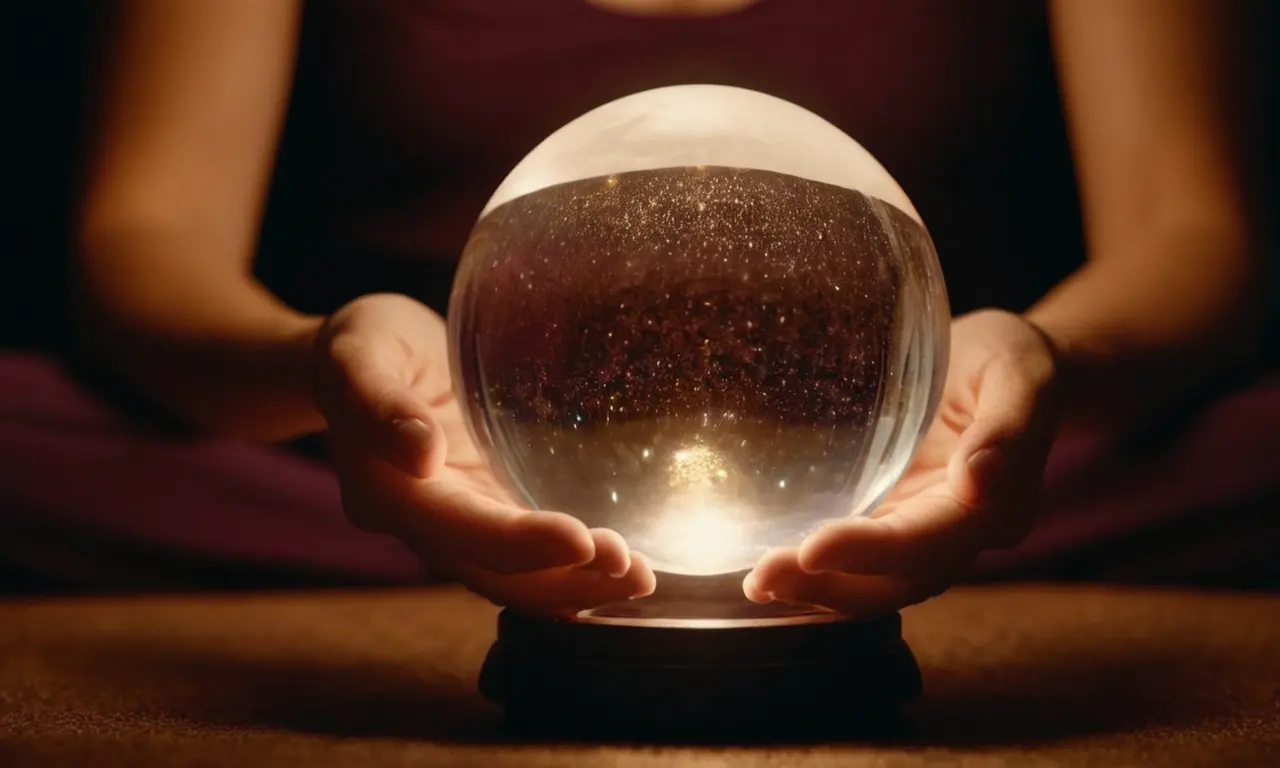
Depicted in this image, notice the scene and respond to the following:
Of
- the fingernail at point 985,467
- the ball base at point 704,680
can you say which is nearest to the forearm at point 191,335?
the ball base at point 704,680

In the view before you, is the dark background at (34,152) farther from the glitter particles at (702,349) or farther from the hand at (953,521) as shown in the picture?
the hand at (953,521)

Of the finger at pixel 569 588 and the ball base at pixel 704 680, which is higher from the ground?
the finger at pixel 569 588

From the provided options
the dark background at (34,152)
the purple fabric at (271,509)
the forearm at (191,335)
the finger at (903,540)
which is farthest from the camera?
the dark background at (34,152)

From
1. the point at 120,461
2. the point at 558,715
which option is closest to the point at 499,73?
the point at 120,461

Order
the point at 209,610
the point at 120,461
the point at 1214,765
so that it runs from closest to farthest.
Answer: the point at 1214,765
the point at 209,610
the point at 120,461

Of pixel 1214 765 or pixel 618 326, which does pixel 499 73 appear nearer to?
pixel 618 326

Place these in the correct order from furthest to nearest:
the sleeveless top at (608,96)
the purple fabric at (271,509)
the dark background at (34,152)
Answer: the dark background at (34,152) → the sleeveless top at (608,96) → the purple fabric at (271,509)
